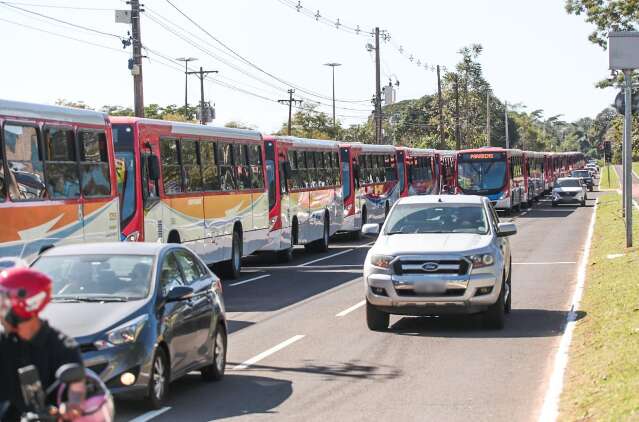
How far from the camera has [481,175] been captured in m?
54.1

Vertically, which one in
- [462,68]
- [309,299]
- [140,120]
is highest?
[462,68]

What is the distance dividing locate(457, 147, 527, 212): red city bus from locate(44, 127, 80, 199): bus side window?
37.1 metres

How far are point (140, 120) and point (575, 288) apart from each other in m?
8.10

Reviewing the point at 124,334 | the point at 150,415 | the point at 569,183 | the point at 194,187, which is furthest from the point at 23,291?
the point at 569,183

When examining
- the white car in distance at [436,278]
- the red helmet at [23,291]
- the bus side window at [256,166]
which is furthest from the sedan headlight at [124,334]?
the bus side window at [256,166]

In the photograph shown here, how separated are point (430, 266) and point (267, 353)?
268 cm

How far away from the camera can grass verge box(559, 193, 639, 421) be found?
32.5 ft

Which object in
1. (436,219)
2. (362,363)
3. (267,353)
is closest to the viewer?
(362,363)

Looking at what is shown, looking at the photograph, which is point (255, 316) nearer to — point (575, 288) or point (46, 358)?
point (575, 288)

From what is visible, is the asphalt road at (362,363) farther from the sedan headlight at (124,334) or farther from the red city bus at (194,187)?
the red city bus at (194,187)

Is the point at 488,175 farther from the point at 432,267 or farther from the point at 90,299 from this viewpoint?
the point at 90,299

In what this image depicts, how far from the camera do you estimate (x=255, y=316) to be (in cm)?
1822

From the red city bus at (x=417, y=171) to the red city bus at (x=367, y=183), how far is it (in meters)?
1.26

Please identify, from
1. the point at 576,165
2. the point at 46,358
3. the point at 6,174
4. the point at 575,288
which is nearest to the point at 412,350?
the point at 6,174
